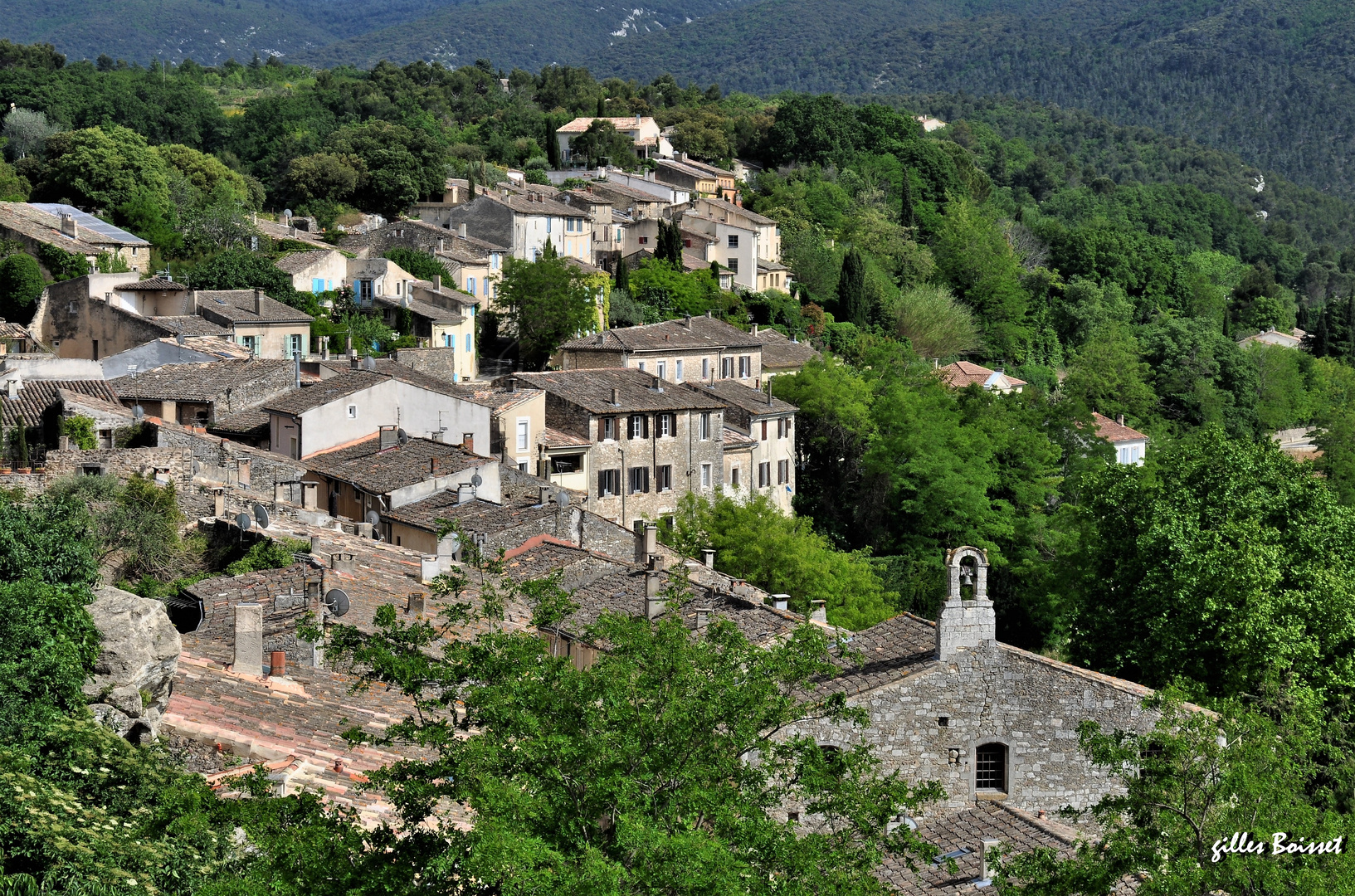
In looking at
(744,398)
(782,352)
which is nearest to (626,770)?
(744,398)

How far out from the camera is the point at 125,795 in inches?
611

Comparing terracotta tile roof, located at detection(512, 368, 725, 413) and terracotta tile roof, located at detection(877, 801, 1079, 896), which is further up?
terracotta tile roof, located at detection(877, 801, 1079, 896)

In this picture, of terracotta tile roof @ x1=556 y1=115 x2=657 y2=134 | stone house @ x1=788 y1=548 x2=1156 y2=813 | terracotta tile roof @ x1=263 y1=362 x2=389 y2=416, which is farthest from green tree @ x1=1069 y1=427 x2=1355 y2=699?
terracotta tile roof @ x1=556 y1=115 x2=657 y2=134

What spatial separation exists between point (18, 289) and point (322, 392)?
18004 millimetres

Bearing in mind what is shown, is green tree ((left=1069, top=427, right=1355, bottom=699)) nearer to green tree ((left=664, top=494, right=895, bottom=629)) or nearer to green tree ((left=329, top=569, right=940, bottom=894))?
green tree ((left=664, top=494, right=895, bottom=629))

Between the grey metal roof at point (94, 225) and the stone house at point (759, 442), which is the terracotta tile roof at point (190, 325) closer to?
the grey metal roof at point (94, 225)

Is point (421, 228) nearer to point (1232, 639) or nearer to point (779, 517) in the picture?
point (779, 517)

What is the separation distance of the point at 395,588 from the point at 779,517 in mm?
22455

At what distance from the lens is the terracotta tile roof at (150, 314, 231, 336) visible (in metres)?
53.8

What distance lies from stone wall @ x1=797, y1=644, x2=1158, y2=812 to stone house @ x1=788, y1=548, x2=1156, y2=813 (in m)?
0.01

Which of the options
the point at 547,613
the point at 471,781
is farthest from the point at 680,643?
the point at 471,781

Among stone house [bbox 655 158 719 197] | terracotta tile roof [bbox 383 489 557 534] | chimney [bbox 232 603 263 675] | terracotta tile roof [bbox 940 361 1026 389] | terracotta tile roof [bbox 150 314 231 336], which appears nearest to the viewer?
chimney [bbox 232 603 263 675]

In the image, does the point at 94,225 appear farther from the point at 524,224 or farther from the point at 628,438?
the point at 628,438

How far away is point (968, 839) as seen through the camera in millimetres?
22531
